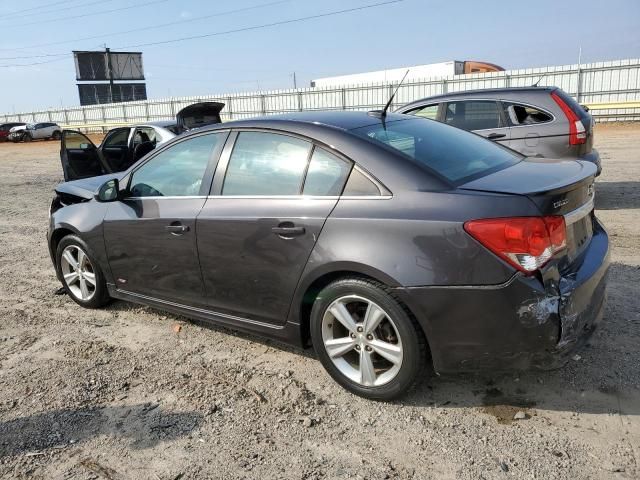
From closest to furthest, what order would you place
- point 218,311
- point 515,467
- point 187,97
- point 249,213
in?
point 515,467, point 249,213, point 218,311, point 187,97

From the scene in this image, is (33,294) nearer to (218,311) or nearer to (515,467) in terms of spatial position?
(218,311)

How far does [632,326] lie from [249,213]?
2750 millimetres

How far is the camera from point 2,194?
12742 millimetres

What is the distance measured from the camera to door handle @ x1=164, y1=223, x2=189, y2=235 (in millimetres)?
3721

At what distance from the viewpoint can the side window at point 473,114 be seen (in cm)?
732

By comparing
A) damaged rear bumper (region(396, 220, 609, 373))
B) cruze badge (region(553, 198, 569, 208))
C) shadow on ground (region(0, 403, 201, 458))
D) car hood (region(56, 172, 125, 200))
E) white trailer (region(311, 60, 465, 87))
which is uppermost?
white trailer (region(311, 60, 465, 87))

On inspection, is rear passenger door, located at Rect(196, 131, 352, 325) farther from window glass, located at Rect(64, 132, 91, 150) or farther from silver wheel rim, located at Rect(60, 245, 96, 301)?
window glass, located at Rect(64, 132, 91, 150)

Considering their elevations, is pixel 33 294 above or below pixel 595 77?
below

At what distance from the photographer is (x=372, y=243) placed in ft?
9.40

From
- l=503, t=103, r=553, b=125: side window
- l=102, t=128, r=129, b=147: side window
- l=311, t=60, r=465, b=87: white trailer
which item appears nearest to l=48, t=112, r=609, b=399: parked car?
l=503, t=103, r=553, b=125: side window

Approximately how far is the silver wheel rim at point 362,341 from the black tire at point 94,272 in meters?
2.36

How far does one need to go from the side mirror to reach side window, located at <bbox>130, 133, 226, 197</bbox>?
0.11 metres

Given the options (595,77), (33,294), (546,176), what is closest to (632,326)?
(546,176)

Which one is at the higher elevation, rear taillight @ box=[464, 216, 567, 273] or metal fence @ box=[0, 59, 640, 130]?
metal fence @ box=[0, 59, 640, 130]
